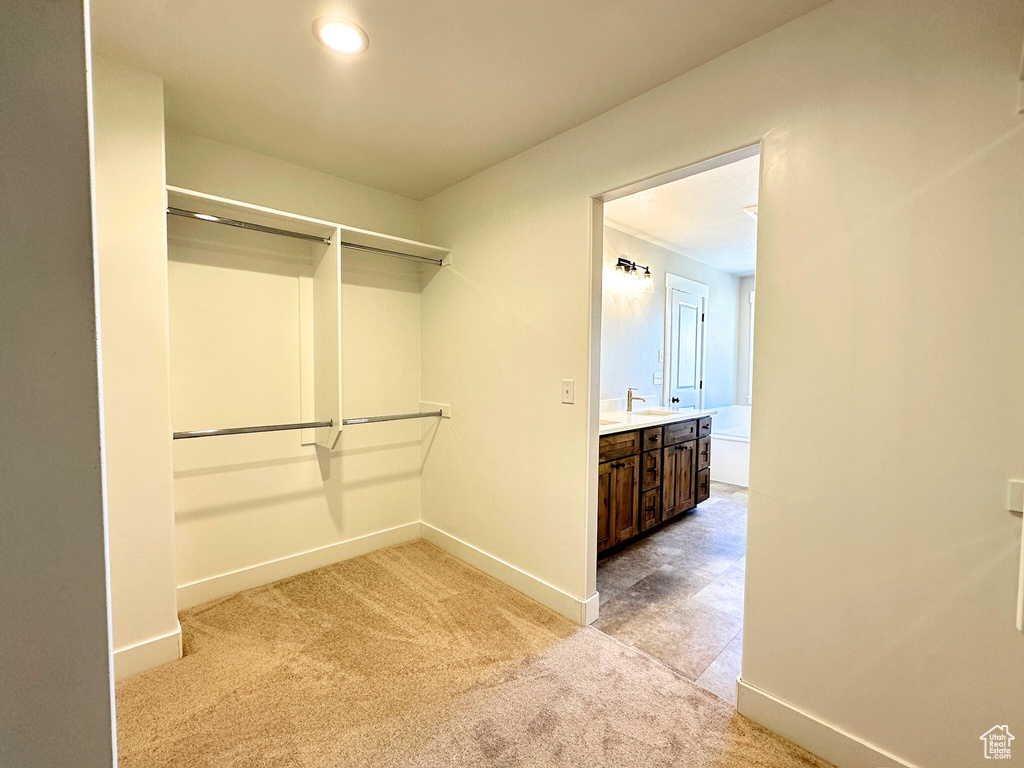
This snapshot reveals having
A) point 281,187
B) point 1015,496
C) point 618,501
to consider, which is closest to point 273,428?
point 281,187

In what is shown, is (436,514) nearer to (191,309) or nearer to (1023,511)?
(191,309)

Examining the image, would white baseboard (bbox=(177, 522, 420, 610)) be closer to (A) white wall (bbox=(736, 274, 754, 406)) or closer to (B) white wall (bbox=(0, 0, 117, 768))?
(B) white wall (bbox=(0, 0, 117, 768))

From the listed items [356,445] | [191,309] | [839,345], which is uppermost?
[191,309]

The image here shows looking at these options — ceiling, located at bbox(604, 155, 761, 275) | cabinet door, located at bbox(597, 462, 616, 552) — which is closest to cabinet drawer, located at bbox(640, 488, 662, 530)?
cabinet door, located at bbox(597, 462, 616, 552)

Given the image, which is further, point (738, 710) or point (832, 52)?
point (738, 710)

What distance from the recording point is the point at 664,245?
450cm

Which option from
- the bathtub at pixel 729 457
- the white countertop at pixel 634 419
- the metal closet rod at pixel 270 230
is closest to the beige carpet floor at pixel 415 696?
the white countertop at pixel 634 419

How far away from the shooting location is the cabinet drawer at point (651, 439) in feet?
10.5

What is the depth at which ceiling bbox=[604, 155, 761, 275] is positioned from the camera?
2951 mm

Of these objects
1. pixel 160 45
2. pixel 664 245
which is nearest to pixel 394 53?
pixel 160 45

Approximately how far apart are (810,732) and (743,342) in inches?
202

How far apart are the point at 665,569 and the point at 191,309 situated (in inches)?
122

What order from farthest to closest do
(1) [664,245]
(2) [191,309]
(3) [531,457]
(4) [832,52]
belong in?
(1) [664,245] < (3) [531,457] < (2) [191,309] < (4) [832,52]

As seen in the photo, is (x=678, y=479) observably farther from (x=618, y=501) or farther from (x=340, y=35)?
(x=340, y=35)
